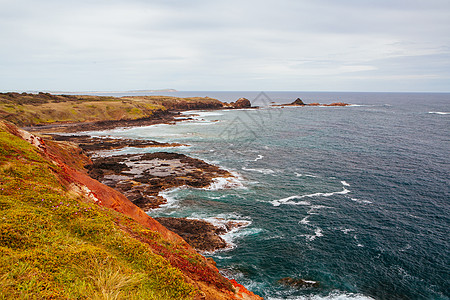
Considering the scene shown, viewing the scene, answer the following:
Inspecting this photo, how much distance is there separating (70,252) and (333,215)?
33205mm

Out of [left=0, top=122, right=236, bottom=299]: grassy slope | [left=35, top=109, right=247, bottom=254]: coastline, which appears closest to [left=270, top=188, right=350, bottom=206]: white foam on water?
[left=35, top=109, right=247, bottom=254]: coastline

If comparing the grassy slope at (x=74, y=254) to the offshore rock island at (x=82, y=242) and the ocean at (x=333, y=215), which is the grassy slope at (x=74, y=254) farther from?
the ocean at (x=333, y=215)

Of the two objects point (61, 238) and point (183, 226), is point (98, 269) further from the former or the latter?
point (183, 226)

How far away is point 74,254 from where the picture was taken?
11.0 m

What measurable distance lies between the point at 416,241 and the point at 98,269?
33497 mm

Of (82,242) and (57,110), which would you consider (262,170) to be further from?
(57,110)

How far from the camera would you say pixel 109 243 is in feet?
43.0

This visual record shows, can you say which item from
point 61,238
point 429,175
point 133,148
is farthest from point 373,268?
point 133,148

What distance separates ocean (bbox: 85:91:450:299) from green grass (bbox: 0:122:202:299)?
13672 mm

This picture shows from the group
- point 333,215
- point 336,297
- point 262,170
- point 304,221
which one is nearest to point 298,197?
point 333,215

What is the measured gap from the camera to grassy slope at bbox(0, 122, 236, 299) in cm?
938

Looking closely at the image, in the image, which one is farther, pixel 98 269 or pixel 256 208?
pixel 256 208

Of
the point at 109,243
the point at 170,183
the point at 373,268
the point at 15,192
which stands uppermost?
the point at 15,192

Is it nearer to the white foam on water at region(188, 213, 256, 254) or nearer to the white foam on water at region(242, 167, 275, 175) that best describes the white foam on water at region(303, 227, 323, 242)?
the white foam on water at region(188, 213, 256, 254)
